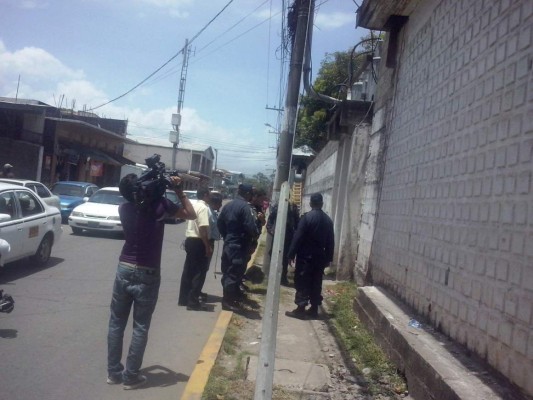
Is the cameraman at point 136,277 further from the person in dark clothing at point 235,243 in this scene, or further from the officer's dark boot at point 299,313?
the officer's dark boot at point 299,313

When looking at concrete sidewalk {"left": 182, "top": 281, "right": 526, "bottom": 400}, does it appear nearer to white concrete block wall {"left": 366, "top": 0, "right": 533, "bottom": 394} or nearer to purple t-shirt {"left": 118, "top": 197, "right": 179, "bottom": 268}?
white concrete block wall {"left": 366, "top": 0, "right": 533, "bottom": 394}

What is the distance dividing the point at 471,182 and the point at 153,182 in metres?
2.78

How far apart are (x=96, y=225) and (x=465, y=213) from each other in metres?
13.4

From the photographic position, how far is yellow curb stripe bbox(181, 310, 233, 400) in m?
4.92

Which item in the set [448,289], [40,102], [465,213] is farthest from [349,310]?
[40,102]

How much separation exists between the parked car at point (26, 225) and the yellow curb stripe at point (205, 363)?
3984mm

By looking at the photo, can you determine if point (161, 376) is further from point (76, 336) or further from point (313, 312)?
point (313, 312)

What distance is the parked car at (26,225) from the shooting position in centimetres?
945

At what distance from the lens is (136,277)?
5.01 meters

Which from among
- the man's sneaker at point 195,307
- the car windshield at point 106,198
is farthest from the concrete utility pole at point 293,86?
the car windshield at point 106,198

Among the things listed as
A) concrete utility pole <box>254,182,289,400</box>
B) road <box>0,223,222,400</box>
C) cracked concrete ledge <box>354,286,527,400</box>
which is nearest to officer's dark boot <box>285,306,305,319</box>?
road <box>0,223,222,400</box>

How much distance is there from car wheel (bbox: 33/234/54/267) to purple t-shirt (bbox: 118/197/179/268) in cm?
627

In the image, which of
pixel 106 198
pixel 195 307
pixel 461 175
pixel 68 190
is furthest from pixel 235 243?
A: pixel 68 190

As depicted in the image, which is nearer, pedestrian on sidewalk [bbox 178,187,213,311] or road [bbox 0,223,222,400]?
road [bbox 0,223,222,400]
